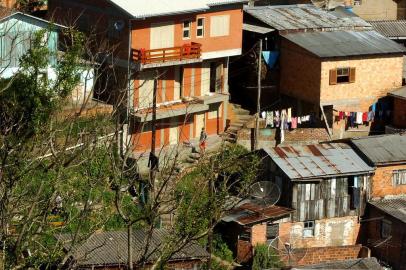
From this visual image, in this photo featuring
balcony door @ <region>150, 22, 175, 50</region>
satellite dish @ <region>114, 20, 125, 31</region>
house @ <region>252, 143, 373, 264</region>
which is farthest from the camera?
balcony door @ <region>150, 22, 175, 50</region>

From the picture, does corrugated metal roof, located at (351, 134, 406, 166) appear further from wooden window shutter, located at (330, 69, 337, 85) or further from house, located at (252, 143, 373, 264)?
wooden window shutter, located at (330, 69, 337, 85)

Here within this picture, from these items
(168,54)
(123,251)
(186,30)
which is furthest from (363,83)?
Result: (123,251)

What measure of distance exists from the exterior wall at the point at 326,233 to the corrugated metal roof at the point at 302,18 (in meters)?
9.11

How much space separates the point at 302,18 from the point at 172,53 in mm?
7551

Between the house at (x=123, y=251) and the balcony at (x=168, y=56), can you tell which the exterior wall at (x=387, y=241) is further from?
the balcony at (x=168, y=56)

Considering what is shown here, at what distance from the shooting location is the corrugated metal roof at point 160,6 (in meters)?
38.4

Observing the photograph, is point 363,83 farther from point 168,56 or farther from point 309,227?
point 168,56

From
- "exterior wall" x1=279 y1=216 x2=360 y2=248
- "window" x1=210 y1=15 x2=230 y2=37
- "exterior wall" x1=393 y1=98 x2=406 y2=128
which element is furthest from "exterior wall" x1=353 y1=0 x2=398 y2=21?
"exterior wall" x1=279 y1=216 x2=360 y2=248

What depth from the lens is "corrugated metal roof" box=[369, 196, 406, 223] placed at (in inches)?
1460

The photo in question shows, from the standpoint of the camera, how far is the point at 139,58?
→ 3834 centimetres

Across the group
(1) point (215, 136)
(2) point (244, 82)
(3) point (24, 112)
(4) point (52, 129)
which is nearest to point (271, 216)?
(1) point (215, 136)

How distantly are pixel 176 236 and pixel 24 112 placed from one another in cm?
525

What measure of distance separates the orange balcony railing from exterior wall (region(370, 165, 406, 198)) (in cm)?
806

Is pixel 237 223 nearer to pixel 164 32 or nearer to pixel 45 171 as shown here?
pixel 164 32
